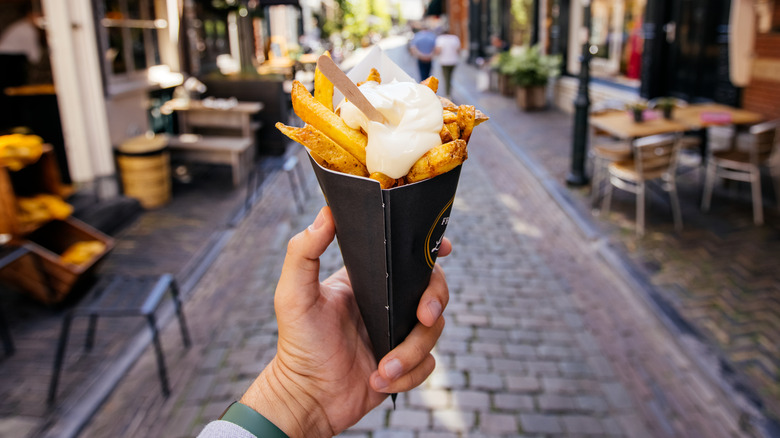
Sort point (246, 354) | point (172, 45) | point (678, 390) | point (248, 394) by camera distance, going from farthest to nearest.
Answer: point (172, 45) < point (246, 354) < point (678, 390) < point (248, 394)

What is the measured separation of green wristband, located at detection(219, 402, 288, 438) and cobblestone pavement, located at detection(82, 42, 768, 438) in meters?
2.07

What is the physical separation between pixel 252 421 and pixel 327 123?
33.2 inches

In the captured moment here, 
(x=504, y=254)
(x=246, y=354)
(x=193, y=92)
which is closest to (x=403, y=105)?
(x=246, y=354)

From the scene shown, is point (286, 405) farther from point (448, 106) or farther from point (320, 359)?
point (448, 106)

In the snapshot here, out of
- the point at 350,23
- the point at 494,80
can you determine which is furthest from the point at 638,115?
the point at 350,23

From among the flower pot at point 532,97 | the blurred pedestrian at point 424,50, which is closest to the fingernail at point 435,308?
the blurred pedestrian at point 424,50

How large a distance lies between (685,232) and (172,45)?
8907mm

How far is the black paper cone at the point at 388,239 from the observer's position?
146 cm

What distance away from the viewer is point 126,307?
13.2 feet

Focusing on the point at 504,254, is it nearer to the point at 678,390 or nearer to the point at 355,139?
the point at 678,390

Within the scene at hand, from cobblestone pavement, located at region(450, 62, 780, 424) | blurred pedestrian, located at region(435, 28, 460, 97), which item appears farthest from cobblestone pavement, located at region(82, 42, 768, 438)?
blurred pedestrian, located at region(435, 28, 460, 97)

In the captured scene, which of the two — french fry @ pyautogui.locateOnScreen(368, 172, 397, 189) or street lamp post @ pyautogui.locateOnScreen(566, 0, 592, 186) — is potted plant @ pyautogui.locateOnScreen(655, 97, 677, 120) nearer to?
street lamp post @ pyautogui.locateOnScreen(566, 0, 592, 186)

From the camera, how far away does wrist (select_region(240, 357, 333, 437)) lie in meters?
1.62

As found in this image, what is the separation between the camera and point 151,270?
19.3 ft
